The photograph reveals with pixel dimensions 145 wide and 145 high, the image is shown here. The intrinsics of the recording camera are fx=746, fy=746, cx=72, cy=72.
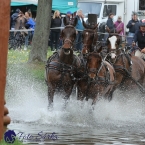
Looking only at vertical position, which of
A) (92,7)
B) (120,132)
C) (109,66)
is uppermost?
(92,7)

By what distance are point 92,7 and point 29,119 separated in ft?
78.8

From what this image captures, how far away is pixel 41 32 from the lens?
23922mm

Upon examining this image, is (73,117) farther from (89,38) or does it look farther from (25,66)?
(25,66)

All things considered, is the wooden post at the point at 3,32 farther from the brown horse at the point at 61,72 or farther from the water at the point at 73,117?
the brown horse at the point at 61,72

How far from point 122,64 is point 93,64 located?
228 centimetres

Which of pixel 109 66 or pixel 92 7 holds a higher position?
pixel 92 7

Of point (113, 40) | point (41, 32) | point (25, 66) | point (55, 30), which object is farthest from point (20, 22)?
point (113, 40)

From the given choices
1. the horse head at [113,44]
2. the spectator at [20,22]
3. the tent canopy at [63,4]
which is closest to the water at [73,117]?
the horse head at [113,44]

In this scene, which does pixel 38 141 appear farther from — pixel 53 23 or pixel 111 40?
pixel 53 23

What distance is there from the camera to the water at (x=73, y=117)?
12102mm

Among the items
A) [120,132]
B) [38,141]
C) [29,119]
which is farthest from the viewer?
[29,119]

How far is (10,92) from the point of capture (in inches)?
760

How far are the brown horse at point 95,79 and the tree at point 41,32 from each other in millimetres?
7613

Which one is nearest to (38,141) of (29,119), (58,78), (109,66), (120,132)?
(120,132)
